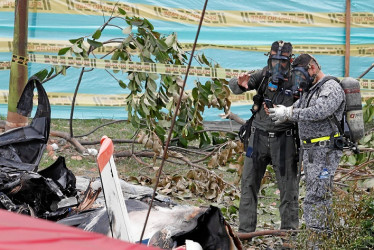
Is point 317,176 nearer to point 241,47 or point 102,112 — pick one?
point 241,47

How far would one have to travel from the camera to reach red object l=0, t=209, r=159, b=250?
6.60 ft

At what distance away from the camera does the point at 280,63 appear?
6293 millimetres

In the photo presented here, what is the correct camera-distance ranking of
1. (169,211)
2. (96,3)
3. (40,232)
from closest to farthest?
(40,232), (169,211), (96,3)

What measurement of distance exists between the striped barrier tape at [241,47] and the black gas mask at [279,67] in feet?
16.5

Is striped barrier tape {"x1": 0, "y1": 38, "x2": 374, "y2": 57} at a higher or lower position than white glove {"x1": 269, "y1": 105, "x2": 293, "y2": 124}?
lower

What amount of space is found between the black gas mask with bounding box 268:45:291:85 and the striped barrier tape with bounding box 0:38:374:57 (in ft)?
16.5

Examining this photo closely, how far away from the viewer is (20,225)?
7.23 ft

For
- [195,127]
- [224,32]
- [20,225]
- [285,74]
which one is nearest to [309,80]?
[285,74]

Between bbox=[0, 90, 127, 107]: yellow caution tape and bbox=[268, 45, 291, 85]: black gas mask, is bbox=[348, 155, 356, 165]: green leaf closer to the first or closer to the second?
bbox=[268, 45, 291, 85]: black gas mask

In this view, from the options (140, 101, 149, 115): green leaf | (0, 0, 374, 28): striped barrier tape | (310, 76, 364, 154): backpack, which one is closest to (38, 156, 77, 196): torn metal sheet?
(310, 76, 364, 154): backpack

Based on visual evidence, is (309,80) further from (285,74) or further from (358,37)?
(358,37)

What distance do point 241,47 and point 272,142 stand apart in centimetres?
546

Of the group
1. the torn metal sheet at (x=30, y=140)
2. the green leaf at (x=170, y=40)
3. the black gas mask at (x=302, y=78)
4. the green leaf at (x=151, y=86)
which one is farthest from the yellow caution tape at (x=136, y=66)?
the black gas mask at (x=302, y=78)

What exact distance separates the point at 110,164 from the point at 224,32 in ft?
28.1
